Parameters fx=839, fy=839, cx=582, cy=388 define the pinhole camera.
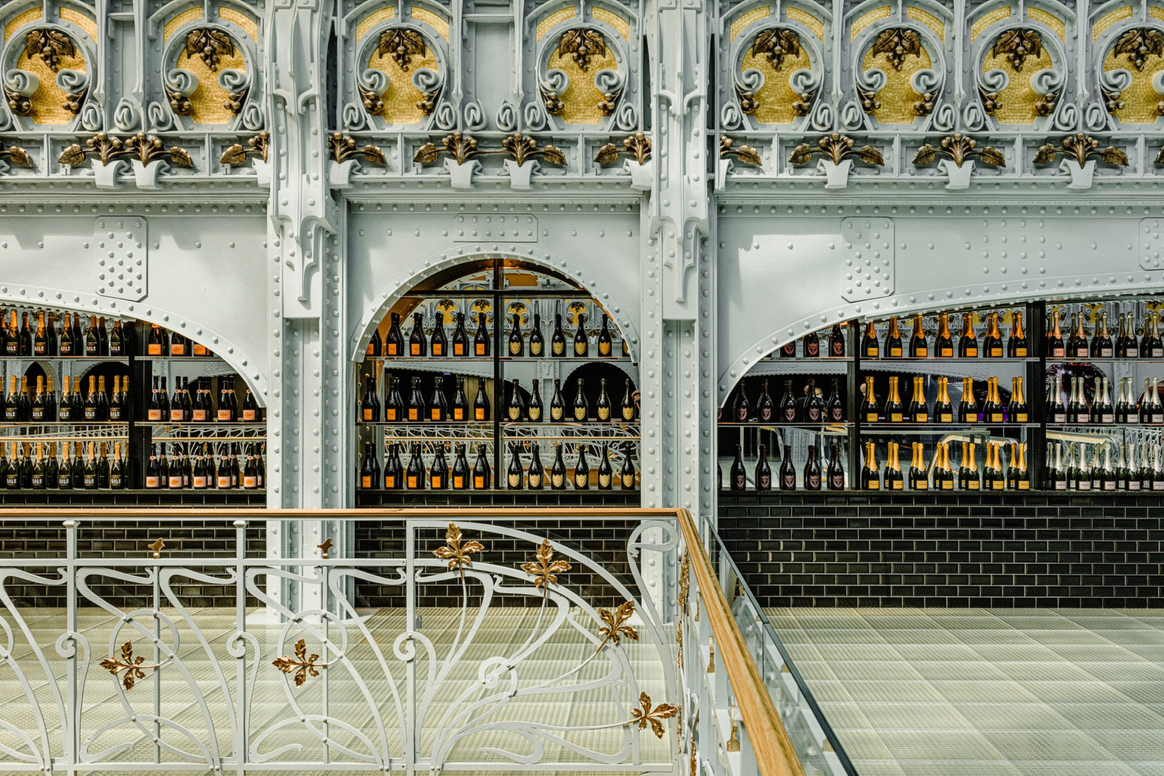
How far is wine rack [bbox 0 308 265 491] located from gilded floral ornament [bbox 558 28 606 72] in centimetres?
326

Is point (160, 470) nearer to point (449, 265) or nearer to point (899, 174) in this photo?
point (449, 265)

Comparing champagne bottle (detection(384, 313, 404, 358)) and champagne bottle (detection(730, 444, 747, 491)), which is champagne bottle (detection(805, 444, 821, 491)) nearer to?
champagne bottle (detection(730, 444, 747, 491))

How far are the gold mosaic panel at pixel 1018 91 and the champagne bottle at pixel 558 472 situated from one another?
3.62 m

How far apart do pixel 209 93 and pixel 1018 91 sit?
5135mm

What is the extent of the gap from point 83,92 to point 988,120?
18.8ft

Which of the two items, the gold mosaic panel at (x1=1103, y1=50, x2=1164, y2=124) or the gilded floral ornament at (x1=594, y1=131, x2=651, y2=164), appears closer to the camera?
the gilded floral ornament at (x1=594, y1=131, x2=651, y2=164)

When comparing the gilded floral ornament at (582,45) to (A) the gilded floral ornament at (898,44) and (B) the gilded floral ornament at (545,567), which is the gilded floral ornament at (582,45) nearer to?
(A) the gilded floral ornament at (898,44)

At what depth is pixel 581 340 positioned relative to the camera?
245 inches

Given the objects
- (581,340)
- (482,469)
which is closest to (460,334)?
(581,340)

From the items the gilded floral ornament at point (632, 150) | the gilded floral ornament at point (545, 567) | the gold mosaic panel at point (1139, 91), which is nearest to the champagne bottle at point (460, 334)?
the gilded floral ornament at point (632, 150)

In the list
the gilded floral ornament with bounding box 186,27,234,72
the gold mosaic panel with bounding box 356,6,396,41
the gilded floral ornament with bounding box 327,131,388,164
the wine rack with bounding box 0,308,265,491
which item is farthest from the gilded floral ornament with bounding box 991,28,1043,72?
the wine rack with bounding box 0,308,265,491

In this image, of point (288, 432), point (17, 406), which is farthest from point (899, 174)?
point (17, 406)

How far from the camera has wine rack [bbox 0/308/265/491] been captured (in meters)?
5.93

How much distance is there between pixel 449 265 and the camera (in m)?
5.46
